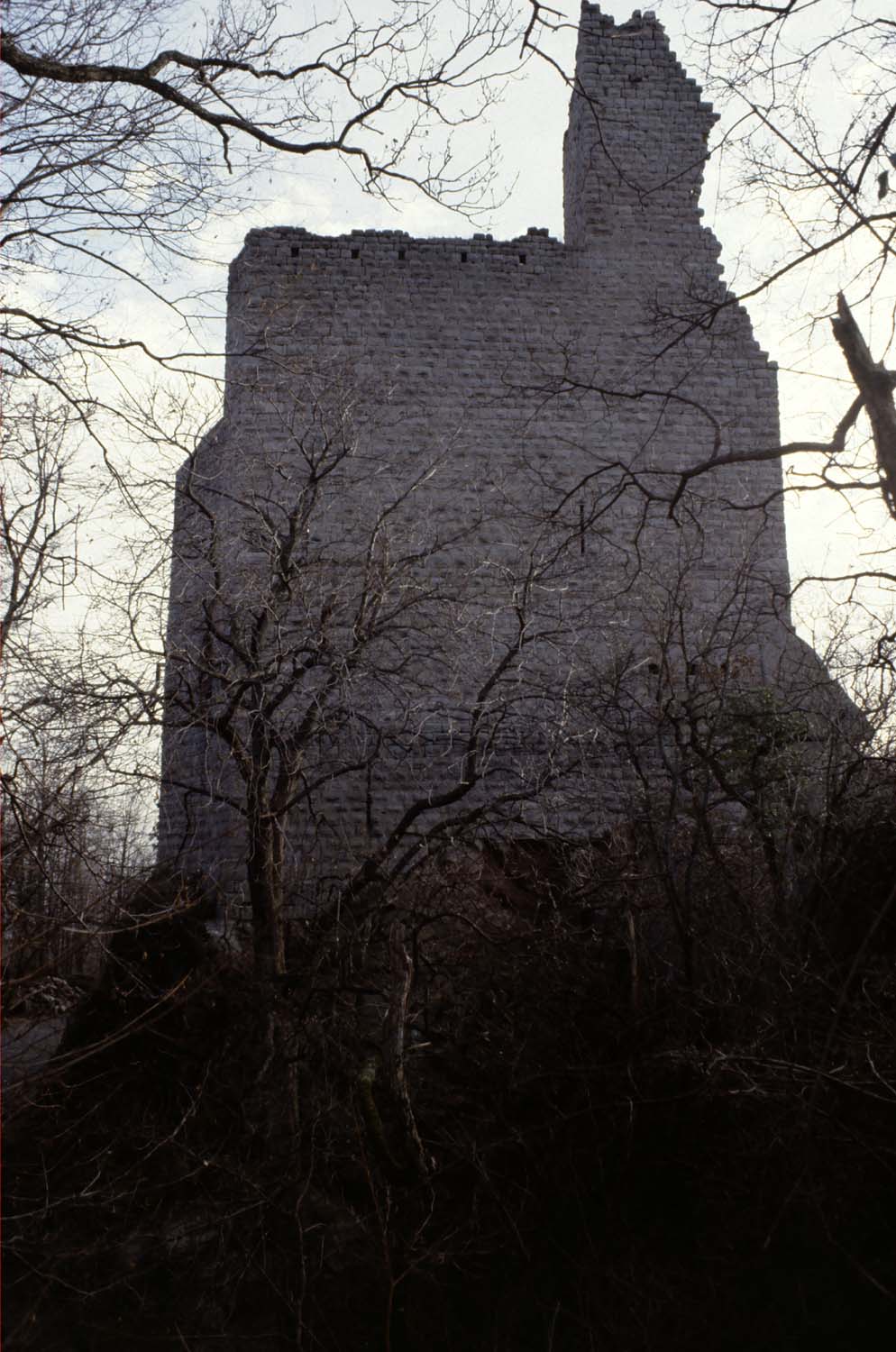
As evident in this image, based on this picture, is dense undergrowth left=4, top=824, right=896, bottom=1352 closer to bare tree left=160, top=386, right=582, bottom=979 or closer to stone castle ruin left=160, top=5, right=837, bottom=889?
bare tree left=160, top=386, right=582, bottom=979

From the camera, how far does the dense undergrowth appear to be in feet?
19.2

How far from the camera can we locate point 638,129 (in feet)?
42.8

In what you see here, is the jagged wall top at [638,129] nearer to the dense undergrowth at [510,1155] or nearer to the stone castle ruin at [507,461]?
the stone castle ruin at [507,461]

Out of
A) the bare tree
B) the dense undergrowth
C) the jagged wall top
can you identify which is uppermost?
the jagged wall top

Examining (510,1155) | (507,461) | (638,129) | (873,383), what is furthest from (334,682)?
(638,129)

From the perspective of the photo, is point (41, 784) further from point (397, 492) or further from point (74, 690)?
point (397, 492)

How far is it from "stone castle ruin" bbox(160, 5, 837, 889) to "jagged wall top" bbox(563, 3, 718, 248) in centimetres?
2

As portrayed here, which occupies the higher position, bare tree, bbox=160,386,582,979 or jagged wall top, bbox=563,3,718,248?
jagged wall top, bbox=563,3,718,248

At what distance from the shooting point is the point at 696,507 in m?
12.3

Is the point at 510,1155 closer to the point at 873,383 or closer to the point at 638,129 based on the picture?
the point at 873,383

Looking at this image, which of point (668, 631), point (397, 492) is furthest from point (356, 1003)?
point (397, 492)

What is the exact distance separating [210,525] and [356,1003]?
10.6ft

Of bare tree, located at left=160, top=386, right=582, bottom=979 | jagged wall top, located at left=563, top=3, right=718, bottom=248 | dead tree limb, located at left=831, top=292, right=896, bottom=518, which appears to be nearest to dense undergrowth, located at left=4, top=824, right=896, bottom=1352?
bare tree, located at left=160, top=386, right=582, bottom=979

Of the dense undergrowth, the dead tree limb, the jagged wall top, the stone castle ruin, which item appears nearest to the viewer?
the dense undergrowth
